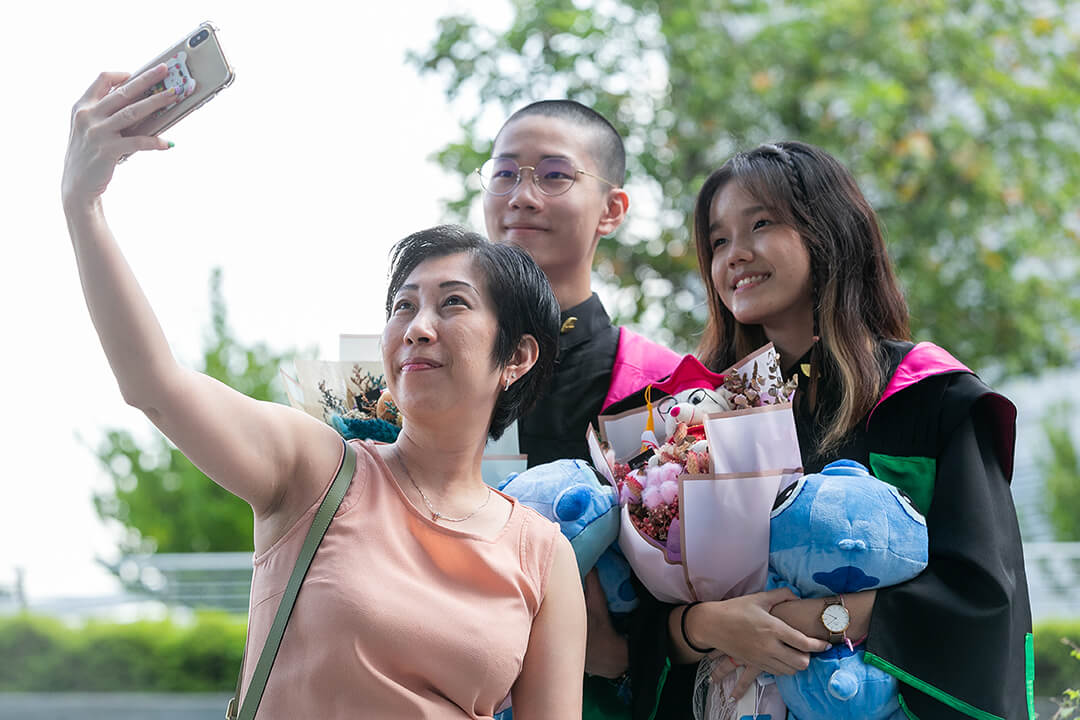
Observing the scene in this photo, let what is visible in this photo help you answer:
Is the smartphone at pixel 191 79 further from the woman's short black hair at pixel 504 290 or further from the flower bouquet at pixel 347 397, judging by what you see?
the flower bouquet at pixel 347 397

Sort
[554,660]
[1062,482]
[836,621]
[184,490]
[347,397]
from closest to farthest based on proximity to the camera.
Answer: [554,660], [836,621], [347,397], [1062,482], [184,490]

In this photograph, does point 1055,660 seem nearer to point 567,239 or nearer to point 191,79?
point 567,239

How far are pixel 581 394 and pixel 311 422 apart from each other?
3.74 feet

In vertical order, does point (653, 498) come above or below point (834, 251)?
below

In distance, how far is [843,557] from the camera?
1991 mm

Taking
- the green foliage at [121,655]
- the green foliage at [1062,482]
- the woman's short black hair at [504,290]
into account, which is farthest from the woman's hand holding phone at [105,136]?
the green foliage at [1062,482]

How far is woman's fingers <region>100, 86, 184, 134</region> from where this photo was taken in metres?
1.58

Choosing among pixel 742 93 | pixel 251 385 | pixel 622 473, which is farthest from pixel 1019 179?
pixel 251 385

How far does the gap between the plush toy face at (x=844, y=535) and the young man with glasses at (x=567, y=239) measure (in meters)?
0.81

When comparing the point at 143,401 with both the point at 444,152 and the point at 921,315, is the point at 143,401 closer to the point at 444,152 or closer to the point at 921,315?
the point at 444,152

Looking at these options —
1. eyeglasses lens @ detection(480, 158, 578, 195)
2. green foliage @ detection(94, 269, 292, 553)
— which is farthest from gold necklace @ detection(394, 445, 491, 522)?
green foliage @ detection(94, 269, 292, 553)

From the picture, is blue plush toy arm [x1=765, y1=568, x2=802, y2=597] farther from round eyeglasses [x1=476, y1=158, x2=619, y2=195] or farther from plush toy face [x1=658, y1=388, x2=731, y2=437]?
round eyeglasses [x1=476, y1=158, x2=619, y2=195]

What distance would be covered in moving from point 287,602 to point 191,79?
0.86m

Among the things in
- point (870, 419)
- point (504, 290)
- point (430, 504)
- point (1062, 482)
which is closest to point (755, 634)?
point (870, 419)
